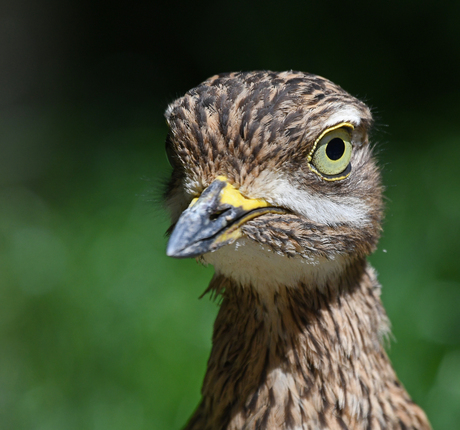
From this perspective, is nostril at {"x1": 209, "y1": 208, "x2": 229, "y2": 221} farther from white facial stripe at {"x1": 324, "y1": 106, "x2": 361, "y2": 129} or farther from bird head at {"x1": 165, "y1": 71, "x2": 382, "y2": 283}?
white facial stripe at {"x1": 324, "y1": 106, "x2": 361, "y2": 129}

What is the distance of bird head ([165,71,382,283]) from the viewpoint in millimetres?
1936

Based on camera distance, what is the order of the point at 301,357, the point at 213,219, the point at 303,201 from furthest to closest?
1. the point at 301,357
2. the point at 303,201
3. the point at 213,219

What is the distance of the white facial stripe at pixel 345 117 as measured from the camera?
199 centimetres

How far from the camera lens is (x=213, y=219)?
1.89m

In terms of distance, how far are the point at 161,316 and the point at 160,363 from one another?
15.7 inches

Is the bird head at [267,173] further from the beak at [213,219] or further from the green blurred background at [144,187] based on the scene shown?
the green blurred background at [144,187]

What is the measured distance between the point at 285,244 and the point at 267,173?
0.25m

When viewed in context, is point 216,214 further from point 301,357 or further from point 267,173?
point 301,357

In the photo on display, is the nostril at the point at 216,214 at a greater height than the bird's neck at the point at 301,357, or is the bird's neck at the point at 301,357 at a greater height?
the nostril at the point at 216,214

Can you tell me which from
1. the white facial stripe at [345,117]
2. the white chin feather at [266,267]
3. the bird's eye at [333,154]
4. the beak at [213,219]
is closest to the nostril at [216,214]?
the beak at [213,219]

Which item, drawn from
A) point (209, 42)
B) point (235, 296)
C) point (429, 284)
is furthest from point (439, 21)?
point (235, 296)

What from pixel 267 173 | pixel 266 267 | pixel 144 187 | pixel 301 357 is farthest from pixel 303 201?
pixel 144 187

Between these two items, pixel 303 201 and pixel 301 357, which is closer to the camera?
pixel 303 201

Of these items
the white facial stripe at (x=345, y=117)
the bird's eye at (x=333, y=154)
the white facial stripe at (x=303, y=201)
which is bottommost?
the white facial stripe at (x=303, y=201)
